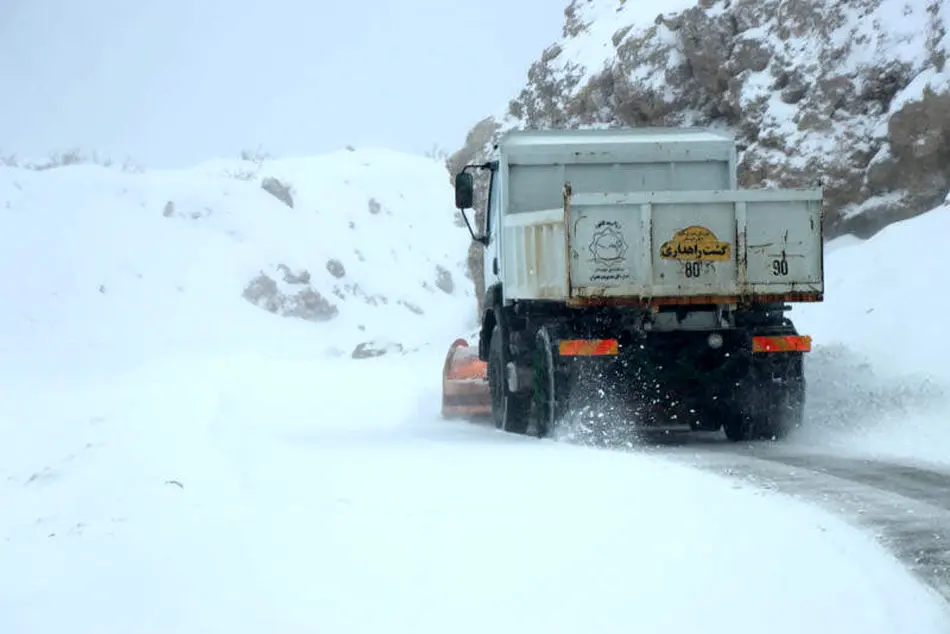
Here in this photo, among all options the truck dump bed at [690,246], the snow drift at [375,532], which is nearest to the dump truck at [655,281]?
the truck dump bed at [690,246]

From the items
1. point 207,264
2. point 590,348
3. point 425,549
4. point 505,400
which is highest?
point 207,264

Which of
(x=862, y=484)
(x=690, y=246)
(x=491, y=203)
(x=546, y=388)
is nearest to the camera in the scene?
(x=862, y=484)

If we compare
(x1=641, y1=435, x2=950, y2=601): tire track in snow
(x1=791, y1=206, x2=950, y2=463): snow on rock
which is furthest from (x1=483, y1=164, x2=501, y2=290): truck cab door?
(x1=791, y1=206, x2=950, y2=463): snow on rock

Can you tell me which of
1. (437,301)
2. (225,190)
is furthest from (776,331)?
(225,190)

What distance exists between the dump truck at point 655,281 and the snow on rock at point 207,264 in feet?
78.9

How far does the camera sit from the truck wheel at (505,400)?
530 inches

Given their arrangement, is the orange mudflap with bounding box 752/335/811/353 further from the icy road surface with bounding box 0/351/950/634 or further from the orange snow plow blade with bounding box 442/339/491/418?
the orange snow plow blade with bounding box 442/339/491/418

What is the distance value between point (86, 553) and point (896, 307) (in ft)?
35.9

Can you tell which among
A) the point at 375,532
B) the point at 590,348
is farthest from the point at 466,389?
the point at 375,532

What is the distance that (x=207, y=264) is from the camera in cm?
5531

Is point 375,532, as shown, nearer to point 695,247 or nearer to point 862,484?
point 862,484

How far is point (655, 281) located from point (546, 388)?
1.71 m

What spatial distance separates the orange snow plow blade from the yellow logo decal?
5047mm

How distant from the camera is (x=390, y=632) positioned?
485 centimetres
